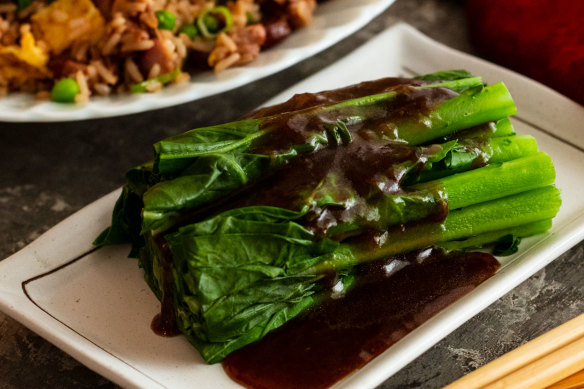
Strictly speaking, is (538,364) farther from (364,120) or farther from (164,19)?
(164,19)

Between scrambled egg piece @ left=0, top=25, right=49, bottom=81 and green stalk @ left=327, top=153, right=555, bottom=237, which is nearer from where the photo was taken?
green stalk @ left=327, top=153, right=555, bottom=237

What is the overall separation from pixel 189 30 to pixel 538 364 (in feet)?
8.47

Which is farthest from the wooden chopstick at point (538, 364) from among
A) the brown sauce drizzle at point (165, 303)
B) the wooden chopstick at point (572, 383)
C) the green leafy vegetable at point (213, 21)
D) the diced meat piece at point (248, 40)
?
the green leafy vegetable at point (213, 21)

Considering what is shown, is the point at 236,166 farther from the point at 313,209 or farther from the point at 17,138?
the point at 17,138

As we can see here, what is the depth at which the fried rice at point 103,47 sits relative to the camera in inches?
142

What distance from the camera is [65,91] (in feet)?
11.5

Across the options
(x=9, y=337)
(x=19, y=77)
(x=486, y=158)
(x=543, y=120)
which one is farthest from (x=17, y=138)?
(x=543, y=120)

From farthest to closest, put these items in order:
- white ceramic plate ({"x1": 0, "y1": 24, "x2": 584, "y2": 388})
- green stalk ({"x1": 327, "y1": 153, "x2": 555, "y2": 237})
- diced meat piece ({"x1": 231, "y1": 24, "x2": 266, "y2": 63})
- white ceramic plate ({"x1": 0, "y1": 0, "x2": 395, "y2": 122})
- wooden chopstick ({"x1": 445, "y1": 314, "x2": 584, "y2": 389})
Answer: diced meat piece ({"x1": 231, "y1": 24, "x2": 266, "y2": 63}), white ceramic plate ({"x1": 0, "y1": 0, "x2": 395, "y2": 122}), green stalk ({"x1": 327, "y1": 153, "x2": 555, "y2": 237}), white ceramic plate ({"x1": 0, "y1": 24, "x2": 584, "y2": 388}), wooden chopstick ({"x1": 445, "y1": 314, "x2": 584, "y2": 389})

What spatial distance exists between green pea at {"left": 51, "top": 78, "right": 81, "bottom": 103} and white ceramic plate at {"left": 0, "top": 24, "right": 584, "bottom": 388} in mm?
702

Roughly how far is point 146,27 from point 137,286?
152 cm

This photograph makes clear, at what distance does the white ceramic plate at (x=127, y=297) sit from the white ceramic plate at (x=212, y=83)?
0.58 m

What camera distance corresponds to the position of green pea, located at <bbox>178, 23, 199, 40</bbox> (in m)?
3.92

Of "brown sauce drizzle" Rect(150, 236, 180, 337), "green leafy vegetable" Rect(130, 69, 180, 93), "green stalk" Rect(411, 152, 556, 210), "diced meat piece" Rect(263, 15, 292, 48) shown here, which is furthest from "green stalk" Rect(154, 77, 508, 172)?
"diced meat piece" Rect(263, 15, 292, 48)

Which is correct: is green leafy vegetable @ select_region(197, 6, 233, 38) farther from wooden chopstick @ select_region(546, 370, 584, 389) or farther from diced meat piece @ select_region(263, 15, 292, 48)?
wooden chopstick @ select_region(546, 370, 584, 389)
